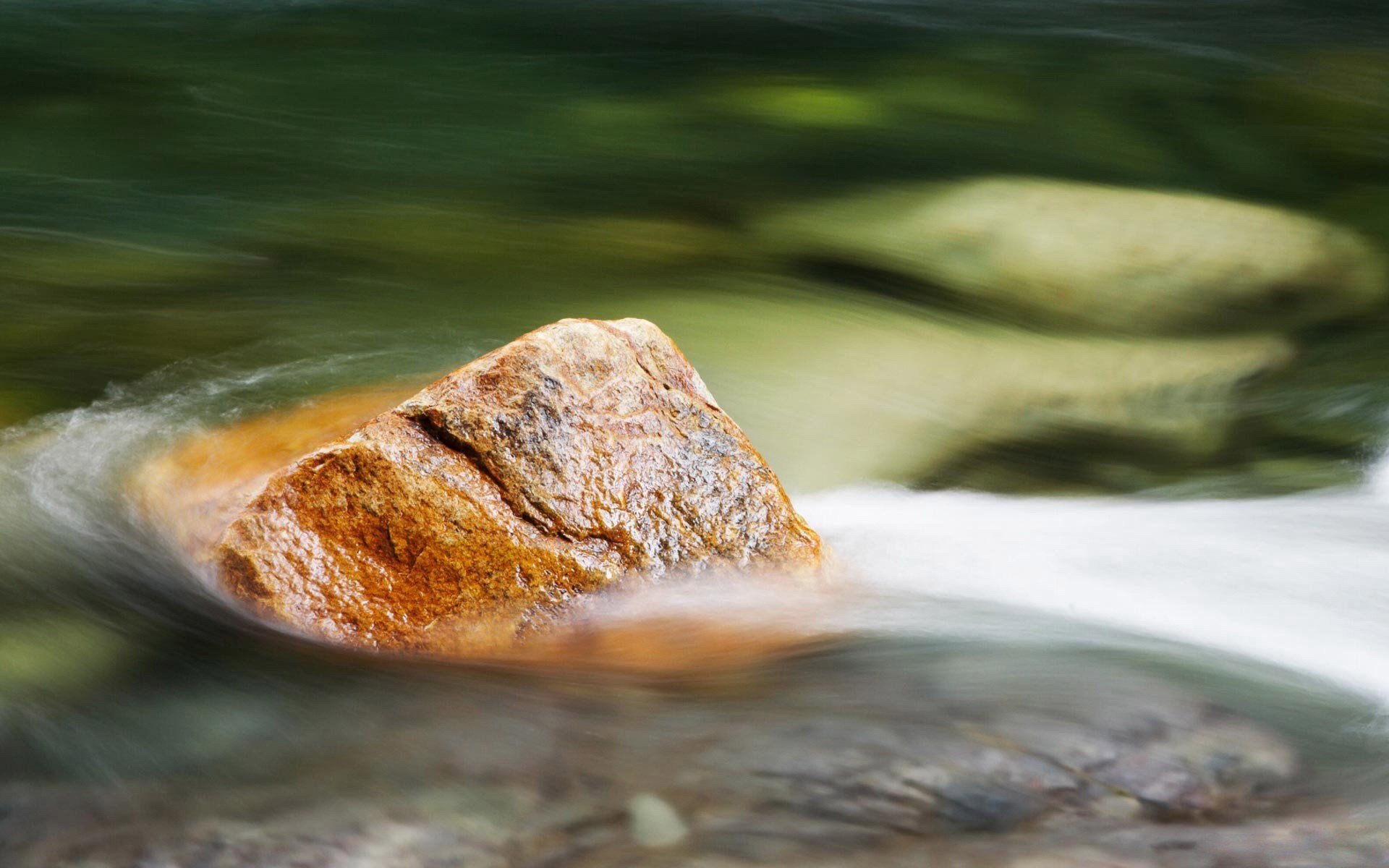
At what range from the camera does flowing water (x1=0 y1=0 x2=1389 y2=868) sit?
9.75ft

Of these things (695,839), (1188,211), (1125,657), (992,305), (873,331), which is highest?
(1188,211)

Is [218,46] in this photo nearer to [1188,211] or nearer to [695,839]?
[1188,211]

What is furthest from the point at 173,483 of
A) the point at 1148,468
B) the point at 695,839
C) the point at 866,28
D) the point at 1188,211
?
the point at 866,28

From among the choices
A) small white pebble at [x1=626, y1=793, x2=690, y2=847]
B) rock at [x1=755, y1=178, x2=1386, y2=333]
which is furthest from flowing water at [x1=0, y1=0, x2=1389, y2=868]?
rock at [x1=755, y1=178, x2=1386, y2=333]

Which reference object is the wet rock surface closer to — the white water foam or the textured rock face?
the textured rock face

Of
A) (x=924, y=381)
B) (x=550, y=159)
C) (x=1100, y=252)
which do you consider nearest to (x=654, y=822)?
(x=924, y=381)

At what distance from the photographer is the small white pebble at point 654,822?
8.80ft

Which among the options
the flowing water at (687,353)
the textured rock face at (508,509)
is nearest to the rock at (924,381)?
the flowing water at (687,353)

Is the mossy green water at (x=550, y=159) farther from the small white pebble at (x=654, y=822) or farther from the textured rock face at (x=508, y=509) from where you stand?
the small white pebble at (x=654, y=822)

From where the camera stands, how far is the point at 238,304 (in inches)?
231

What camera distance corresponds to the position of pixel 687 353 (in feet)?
17.9

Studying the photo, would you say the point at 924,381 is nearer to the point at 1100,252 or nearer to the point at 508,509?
the point at 1100,252

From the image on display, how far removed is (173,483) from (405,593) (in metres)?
1.13

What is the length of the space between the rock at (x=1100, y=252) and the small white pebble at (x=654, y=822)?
12.9 ft
